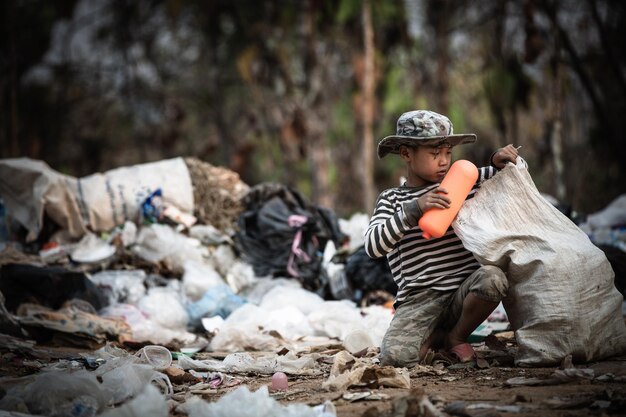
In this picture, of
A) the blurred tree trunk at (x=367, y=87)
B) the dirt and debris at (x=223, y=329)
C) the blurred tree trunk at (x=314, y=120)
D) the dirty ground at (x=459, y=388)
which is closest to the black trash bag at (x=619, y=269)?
the dirt and debris at (x=223, y=329)

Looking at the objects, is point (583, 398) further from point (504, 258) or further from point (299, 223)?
point (299, 223)

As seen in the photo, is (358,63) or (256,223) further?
(358,63)

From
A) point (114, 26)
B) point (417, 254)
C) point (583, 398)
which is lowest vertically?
point (583, 398)

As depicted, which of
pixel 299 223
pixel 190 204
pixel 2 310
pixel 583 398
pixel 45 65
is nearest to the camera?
pixel 583 398

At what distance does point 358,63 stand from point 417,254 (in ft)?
33.2

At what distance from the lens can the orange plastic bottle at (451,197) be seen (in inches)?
133

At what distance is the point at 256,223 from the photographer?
22.4 feet

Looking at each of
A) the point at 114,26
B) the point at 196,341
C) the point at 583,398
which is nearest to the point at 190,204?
the point at 196,341

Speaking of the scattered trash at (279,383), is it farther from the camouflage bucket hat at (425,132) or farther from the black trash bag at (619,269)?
the black trash bag at (619,269)

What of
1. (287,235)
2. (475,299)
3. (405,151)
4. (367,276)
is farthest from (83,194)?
(475,299)

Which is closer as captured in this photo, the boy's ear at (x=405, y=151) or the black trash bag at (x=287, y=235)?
the boy's ear at (x=405, y=151)

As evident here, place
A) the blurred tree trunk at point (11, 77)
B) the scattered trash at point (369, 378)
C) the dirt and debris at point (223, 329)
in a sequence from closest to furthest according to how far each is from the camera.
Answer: the dirt and debris at point (223, 329) → the scattered trash at point (369, 378) → the blurred tree trunk at point (11, 77)

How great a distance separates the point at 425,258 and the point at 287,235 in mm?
3014

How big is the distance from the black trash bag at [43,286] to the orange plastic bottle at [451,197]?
9.95 feet
